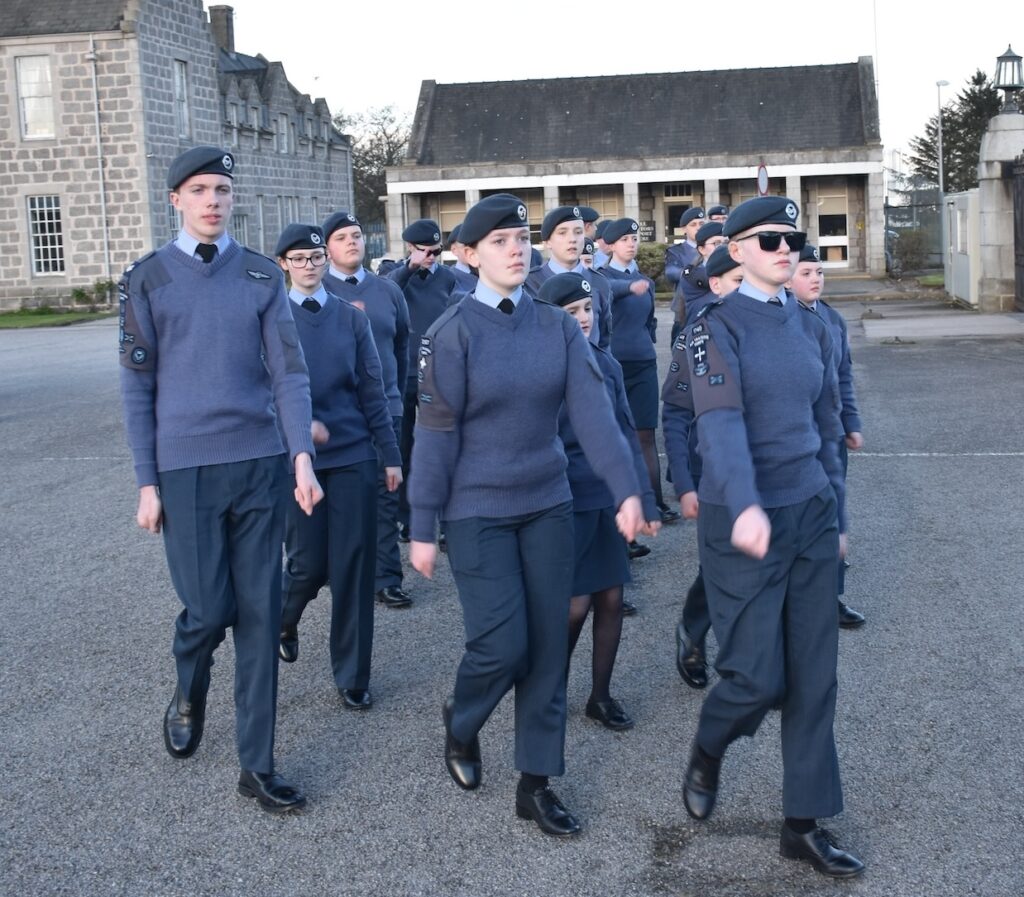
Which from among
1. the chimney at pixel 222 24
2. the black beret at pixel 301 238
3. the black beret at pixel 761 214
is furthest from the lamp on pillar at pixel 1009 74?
the chimney at pixel 222 24

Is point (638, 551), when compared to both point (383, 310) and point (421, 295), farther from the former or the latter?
point (421, 295)

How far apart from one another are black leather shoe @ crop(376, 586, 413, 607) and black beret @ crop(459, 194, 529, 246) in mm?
3419

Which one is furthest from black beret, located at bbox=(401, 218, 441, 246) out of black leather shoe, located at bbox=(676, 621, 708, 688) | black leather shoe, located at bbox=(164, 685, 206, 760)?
black leather shoe, located at bbox=(164, 685, 206, 760)

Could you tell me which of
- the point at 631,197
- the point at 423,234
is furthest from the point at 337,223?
the point at 631,197

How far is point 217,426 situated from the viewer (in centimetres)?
519

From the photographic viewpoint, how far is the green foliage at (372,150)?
2859 inches

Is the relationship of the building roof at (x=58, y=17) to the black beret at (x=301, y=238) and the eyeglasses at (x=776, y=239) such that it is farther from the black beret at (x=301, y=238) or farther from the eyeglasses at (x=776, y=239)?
the eyeglasses at (x=776, y=239)

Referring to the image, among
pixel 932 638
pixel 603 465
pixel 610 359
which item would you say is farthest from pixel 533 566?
pixel 932 638

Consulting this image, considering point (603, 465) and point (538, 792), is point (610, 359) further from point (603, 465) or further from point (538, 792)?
point (538, 792)

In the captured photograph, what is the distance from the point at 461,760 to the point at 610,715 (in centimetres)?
87

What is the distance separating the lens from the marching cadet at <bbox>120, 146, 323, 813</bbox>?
5.17 m

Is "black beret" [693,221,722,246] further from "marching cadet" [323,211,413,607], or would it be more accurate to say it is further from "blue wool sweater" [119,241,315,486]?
"blue wool sweater" [119,241,315,486]

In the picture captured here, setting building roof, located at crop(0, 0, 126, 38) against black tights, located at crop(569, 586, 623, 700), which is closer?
black tights, located at crop(569, 586, 623, 700)

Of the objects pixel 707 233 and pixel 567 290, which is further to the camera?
pixel 707 233
